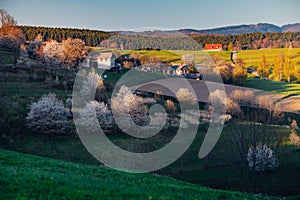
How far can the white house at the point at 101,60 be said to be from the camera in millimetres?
89581

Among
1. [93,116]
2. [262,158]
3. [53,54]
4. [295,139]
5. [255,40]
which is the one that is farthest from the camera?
[255,40]

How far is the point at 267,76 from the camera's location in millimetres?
106438

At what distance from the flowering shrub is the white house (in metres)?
61.1

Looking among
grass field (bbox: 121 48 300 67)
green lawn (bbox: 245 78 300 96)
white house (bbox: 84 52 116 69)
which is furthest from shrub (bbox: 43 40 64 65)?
green lawn (bbox: 245 78 300 96)

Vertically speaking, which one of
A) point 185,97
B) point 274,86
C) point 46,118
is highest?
point 274,86

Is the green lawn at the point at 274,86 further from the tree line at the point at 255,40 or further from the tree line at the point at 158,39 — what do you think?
the tree line at the point at 255,40

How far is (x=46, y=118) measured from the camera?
42.4 m

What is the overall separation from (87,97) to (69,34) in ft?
257

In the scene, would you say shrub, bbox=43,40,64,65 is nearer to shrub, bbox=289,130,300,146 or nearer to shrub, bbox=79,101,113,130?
shrub, bbox=79,101,113,130

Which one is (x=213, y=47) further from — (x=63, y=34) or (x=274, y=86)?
(x=63, y=34)

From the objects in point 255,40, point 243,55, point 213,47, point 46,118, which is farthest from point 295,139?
point 255,40

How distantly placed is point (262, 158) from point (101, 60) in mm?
69000

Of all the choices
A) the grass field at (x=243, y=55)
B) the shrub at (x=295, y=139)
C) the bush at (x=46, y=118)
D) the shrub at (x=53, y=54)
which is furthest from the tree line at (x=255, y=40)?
the bush at (x=46, y=118)

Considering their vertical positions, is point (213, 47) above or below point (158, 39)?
above
